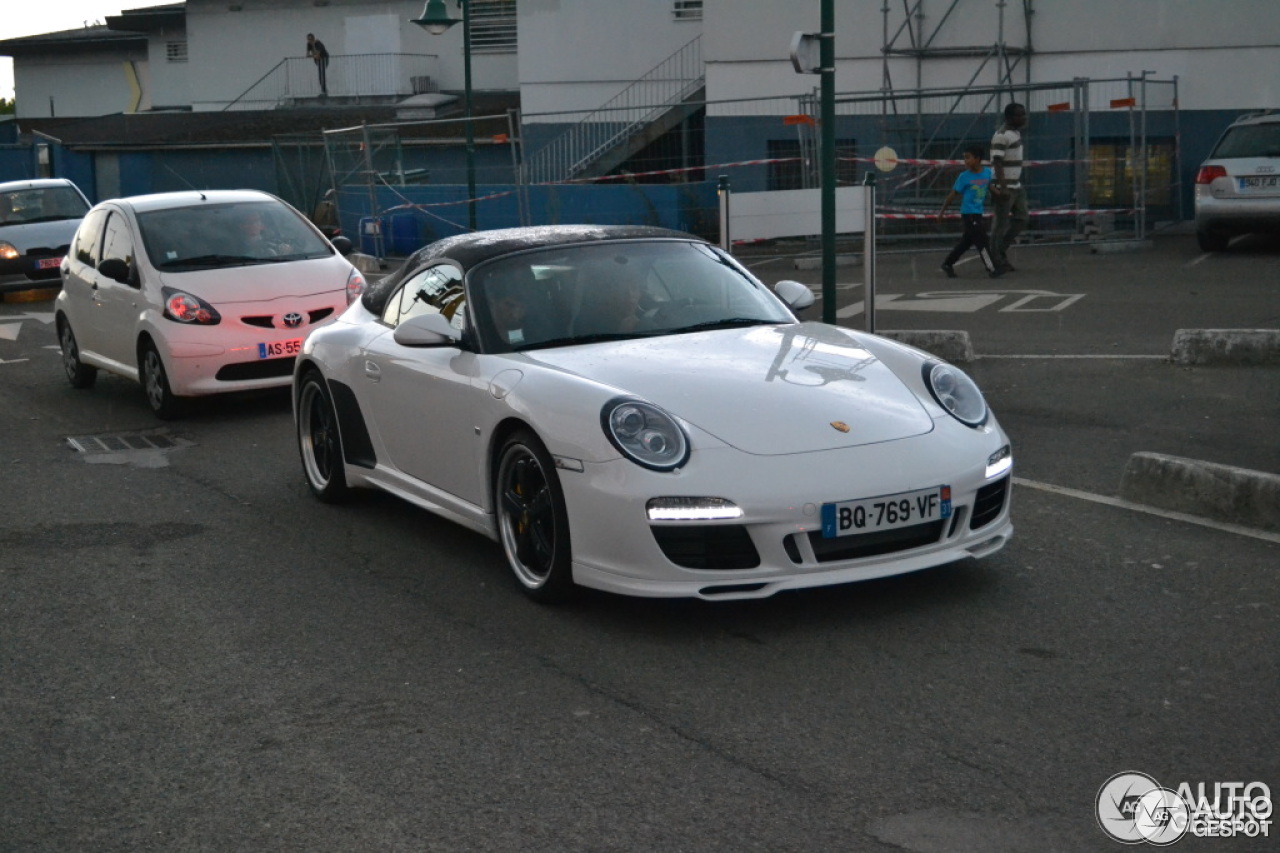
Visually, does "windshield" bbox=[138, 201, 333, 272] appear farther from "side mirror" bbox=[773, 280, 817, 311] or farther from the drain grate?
"side mirror" bbox=[773, 280, 817, 311]

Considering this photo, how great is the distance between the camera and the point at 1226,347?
11023 mm

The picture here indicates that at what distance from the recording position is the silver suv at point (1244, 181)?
18.6m

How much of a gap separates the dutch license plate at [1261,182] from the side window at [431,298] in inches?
544

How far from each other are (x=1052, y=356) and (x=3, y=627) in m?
8.19

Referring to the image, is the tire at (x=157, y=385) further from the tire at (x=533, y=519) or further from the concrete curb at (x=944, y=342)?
the tire at (x=533, y=519)

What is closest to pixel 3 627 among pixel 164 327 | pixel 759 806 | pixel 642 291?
pixel 642 291

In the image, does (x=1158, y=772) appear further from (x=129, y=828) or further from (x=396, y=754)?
(x=129, y=828)

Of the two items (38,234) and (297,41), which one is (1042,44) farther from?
(297,41)

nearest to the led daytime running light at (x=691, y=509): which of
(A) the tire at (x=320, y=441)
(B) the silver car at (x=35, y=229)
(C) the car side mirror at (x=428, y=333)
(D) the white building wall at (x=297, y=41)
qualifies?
(C) the car side mirror at (x=428, y=333)

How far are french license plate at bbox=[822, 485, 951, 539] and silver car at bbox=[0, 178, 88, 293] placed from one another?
56.1ft

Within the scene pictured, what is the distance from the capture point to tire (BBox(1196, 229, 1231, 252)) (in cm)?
1966

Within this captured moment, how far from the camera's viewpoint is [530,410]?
6.06 metres

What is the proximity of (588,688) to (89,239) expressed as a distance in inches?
362

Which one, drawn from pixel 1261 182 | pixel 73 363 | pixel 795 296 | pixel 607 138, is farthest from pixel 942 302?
pixel 607 138
